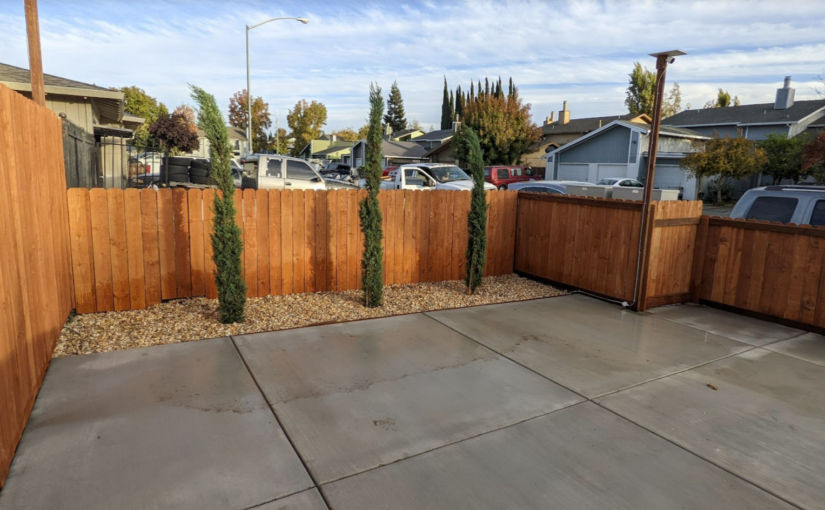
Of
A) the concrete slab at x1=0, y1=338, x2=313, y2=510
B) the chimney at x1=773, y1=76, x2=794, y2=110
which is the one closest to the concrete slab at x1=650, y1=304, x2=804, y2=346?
the concrete slab at x1=0, y1=338, x2=313, y2=510

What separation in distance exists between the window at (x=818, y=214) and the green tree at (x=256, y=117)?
56.8m

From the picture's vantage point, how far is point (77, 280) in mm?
6094

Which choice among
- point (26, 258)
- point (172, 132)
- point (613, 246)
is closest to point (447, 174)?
point (613, 246)

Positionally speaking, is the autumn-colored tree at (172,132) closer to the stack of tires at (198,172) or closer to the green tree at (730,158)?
the stack of tires at (198,172)

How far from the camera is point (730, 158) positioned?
26078 mm

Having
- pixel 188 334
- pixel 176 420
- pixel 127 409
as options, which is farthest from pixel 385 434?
pixel 188 334

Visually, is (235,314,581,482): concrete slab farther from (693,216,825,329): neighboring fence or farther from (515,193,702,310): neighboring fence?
(693,216,825,329): neighboring fence

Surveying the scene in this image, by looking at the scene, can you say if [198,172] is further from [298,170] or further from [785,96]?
[785,96]

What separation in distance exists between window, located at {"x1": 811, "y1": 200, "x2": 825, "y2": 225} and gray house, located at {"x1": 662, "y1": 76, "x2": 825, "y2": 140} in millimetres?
27173

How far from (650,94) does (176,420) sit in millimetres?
56885

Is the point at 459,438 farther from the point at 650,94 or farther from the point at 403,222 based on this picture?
the point at 650,94

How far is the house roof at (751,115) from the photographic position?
106 feet

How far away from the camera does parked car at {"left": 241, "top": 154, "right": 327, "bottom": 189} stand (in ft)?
45.2

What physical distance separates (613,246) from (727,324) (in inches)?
73.6
